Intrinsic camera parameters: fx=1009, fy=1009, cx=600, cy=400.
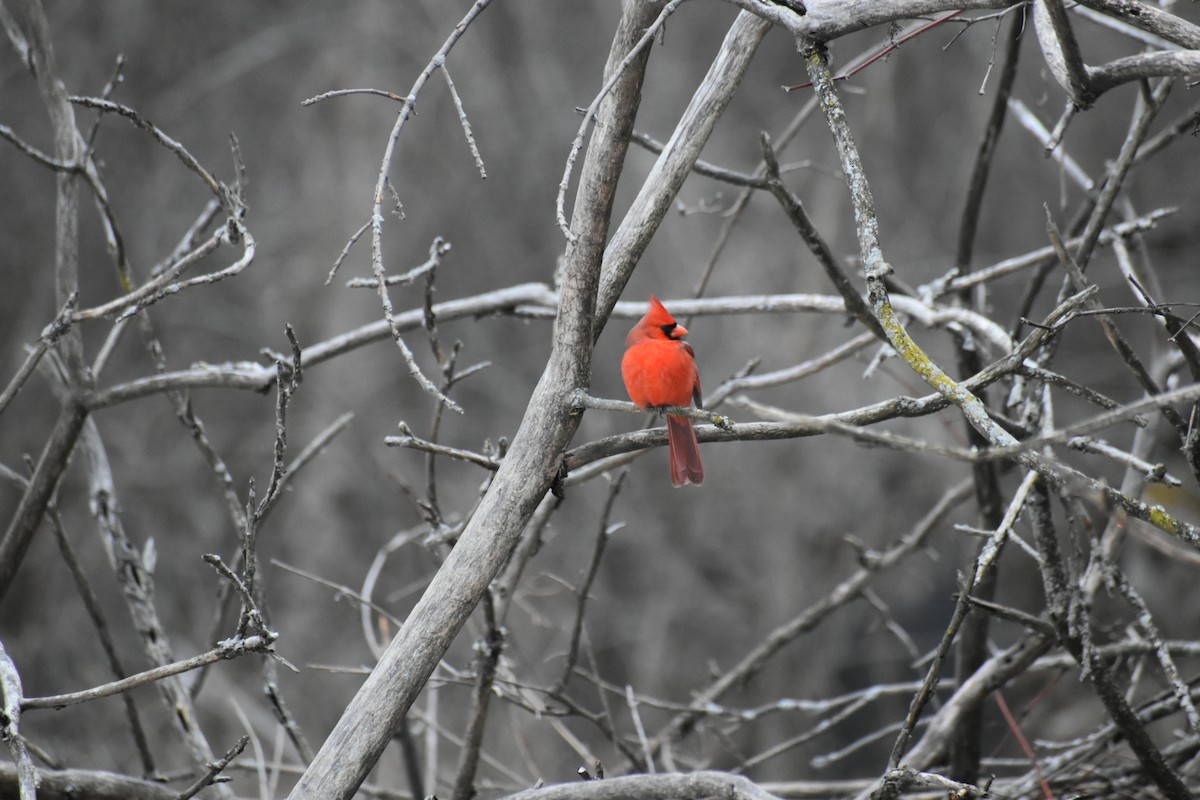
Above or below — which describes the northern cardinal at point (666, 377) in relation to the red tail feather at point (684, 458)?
above

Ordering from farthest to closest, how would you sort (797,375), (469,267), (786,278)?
(469,267) < (786,278) < (797,375)

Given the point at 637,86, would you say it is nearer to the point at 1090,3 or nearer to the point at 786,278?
the point at 1090,3

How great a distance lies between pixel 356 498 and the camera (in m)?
8.95

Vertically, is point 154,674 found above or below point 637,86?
below

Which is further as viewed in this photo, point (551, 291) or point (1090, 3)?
point (551, 291)

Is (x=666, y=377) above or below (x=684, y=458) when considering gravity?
above

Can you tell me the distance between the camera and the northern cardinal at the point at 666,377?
106 inches

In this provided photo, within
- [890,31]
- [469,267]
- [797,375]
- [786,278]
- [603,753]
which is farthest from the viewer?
[469,267]

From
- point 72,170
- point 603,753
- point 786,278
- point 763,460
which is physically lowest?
point 603,753

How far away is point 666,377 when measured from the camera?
2.71m

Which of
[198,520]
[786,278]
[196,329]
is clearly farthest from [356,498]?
[786,278]

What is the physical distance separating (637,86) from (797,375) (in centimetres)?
111

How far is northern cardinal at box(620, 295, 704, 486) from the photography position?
271 centimetres

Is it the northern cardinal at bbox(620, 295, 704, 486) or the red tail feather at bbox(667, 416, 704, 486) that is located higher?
the northern cardinal at bbox(620, 295, 704, 486)
